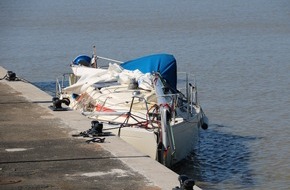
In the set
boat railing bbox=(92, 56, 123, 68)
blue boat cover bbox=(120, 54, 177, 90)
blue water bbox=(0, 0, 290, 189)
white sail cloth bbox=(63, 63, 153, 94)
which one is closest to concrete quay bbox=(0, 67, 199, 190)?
white sail cloth bbox=(63, 63, 153, 94)

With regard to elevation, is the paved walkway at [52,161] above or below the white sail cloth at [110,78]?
below

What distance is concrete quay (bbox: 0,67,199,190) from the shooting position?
13.1 meters

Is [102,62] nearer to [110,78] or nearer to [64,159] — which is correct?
[110,78]

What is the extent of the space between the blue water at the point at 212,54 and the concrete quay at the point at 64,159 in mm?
3630

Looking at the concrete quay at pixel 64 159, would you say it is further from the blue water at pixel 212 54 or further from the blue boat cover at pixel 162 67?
the blue boat cover at pixel 162 67

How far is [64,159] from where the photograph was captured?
575 inches

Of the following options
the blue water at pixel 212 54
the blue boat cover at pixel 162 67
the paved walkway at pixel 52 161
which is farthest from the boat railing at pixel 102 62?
the paved walkway at pixel 52 161

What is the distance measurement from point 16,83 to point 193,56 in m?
16.3

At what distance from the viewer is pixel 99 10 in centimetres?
7869

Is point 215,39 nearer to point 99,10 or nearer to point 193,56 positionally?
point 193,56

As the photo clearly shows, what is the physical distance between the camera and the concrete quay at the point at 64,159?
516 inches

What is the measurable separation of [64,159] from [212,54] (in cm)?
2587

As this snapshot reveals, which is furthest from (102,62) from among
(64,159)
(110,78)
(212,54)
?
(64,159)

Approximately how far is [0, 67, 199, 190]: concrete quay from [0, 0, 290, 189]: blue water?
3.63 m
